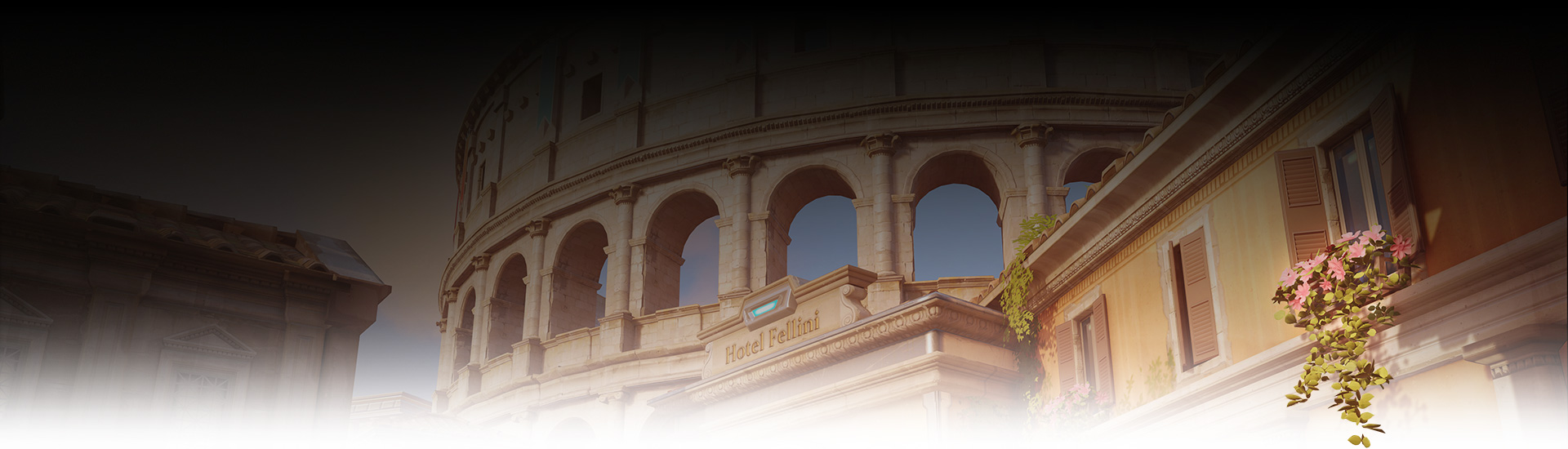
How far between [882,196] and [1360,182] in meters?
15.7

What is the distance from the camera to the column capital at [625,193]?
82.5 ft

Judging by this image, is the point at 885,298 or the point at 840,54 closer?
the point at 885,298

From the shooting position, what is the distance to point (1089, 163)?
907 inches

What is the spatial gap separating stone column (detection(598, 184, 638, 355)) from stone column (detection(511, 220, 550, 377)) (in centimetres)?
205

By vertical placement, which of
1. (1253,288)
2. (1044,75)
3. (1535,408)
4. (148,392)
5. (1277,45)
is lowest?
(1535,408)

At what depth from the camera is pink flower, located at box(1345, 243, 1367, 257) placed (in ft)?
20.6

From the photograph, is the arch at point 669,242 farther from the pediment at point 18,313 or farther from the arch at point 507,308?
the pediment at point 18,313

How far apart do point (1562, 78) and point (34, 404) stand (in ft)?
33.4

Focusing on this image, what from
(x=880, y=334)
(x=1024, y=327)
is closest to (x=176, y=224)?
(x=880, y=334)

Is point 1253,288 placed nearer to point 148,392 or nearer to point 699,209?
point 148,392

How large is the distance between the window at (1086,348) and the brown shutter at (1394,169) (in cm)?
356

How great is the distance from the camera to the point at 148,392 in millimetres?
8180

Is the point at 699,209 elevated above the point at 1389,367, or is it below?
above

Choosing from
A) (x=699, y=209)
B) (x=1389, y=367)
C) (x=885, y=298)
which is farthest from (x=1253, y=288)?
(x=699, y=209)
